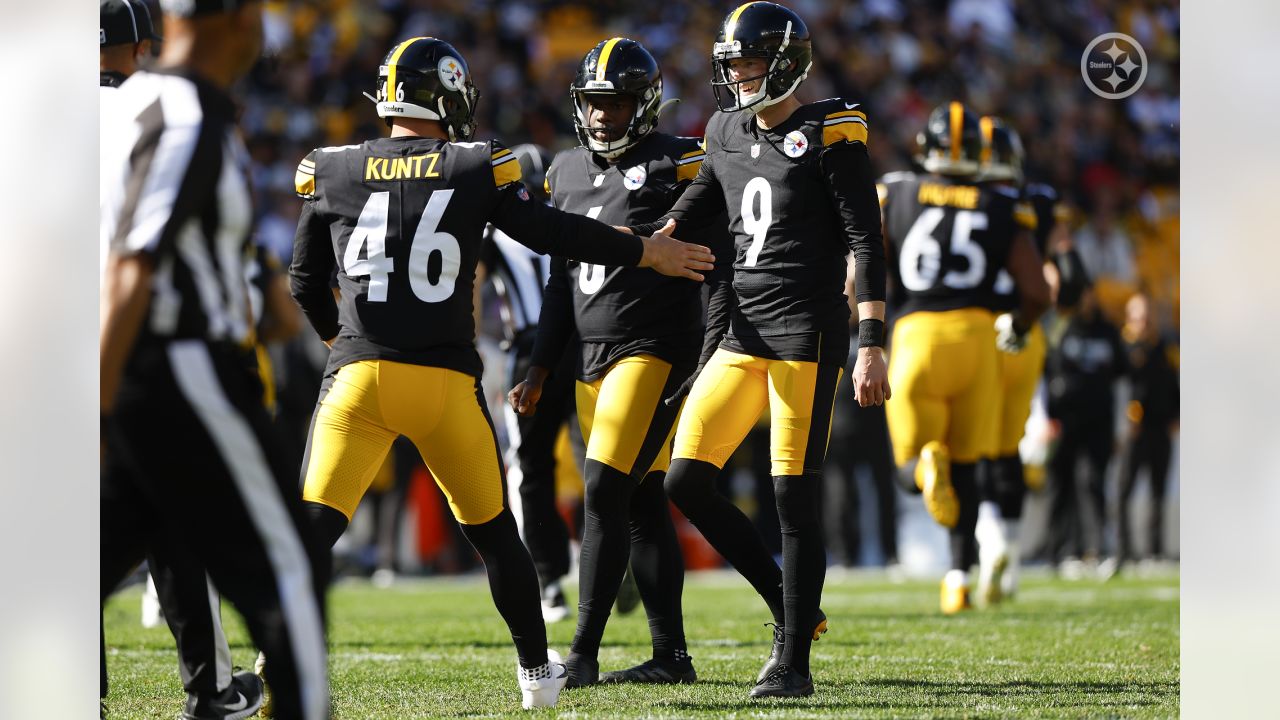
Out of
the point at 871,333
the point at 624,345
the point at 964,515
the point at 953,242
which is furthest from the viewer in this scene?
the point at 953,242

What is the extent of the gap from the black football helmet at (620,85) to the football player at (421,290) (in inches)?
27.9

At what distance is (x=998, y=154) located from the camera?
24.3 ft

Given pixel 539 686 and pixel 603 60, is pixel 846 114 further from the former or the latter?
pixel 539 686

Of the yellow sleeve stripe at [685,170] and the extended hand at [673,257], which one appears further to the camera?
the yellow sleeve stripe at [685,170]

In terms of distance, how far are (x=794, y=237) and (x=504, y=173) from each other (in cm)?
93

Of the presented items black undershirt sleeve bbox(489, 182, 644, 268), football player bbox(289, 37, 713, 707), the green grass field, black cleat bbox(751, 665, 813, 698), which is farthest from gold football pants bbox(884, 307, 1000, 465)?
black undershirt sleeve bbox(489, 182, 644, 268)

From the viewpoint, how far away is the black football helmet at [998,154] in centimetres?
737

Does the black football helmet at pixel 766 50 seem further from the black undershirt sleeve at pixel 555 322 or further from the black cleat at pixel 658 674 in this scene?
the black cleat at pixel 658 674

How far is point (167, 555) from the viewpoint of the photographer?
340 cm

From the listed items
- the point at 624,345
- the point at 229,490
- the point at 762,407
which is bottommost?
the point at 229,490

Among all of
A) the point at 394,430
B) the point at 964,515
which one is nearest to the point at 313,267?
the point at 394,430

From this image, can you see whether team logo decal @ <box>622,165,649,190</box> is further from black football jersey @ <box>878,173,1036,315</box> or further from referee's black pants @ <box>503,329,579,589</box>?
black football jersey @ <box>878,173,1036,315</box>

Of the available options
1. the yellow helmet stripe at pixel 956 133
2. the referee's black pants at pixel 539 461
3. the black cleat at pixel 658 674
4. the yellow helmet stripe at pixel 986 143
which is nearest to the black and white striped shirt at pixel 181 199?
the black cleat at pixel 658 674
